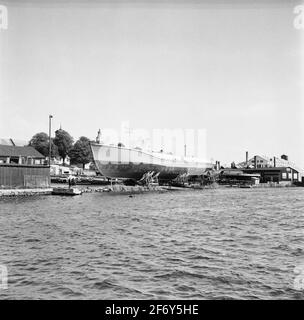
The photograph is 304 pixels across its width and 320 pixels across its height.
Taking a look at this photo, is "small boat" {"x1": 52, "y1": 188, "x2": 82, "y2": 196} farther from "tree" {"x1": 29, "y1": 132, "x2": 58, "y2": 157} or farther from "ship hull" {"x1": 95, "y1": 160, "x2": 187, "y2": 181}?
"tree" {"x1": 29, "y1": 132, "x2": 58, "y2": 157}

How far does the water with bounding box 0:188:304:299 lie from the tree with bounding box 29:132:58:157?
228 ft

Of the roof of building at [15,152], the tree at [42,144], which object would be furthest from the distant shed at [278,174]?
the roof of building at [15,152]

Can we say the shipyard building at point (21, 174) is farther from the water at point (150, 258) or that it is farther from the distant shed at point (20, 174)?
the water at point (150, 258)

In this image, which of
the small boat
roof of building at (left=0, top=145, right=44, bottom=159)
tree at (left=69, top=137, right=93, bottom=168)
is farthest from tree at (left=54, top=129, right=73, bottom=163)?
the small boat

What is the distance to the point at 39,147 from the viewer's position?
91.9 m

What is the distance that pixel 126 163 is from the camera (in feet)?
218

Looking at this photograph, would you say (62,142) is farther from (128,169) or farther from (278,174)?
(278,174)

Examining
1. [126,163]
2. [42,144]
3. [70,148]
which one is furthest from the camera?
[70,148]

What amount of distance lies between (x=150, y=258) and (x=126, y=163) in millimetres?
52443

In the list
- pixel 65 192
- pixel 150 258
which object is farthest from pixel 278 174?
pixel 150 258

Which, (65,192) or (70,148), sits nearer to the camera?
(65,192)

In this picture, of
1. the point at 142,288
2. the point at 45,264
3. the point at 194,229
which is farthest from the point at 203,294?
Answer: the point at 194,229
